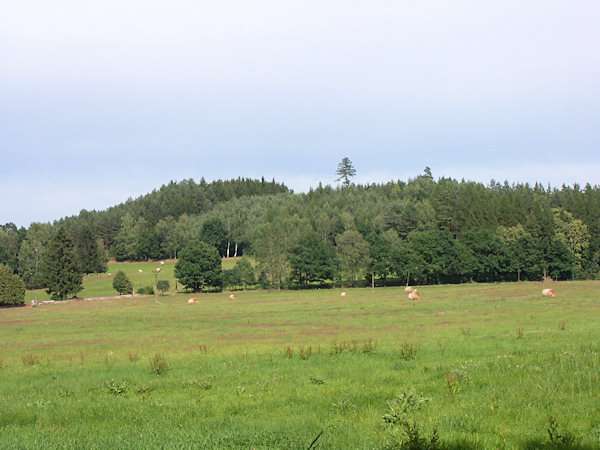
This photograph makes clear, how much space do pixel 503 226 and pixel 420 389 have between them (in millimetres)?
133233

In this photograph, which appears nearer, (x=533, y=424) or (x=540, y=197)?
(x=533, y=424)

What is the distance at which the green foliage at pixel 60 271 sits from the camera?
313ft

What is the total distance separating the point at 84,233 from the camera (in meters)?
161

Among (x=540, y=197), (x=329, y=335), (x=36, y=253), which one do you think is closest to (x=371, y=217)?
(x=540, y=197)

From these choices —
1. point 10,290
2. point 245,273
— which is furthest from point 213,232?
point 10,290

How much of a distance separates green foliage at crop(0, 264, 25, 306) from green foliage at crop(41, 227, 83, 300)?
9588 mm

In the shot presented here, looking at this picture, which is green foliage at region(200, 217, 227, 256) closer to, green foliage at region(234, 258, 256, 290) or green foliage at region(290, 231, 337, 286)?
green foliage at region(234, 258, 256, 290)

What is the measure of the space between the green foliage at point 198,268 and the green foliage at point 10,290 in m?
34.2

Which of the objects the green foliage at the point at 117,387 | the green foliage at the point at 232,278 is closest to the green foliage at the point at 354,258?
the green foliage at the point at 232,278

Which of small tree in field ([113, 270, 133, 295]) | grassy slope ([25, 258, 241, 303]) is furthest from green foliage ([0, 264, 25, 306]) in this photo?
grassy slope ([25, 258, 241, 303])

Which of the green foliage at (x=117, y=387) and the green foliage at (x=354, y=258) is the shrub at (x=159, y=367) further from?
the green foliage at (x=354, y=258)

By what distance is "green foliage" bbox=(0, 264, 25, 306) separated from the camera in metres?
83.1

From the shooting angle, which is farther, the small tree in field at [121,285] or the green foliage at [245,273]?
the green foliage at [245,273]

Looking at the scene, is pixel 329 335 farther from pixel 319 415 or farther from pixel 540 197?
pixel 540 197
